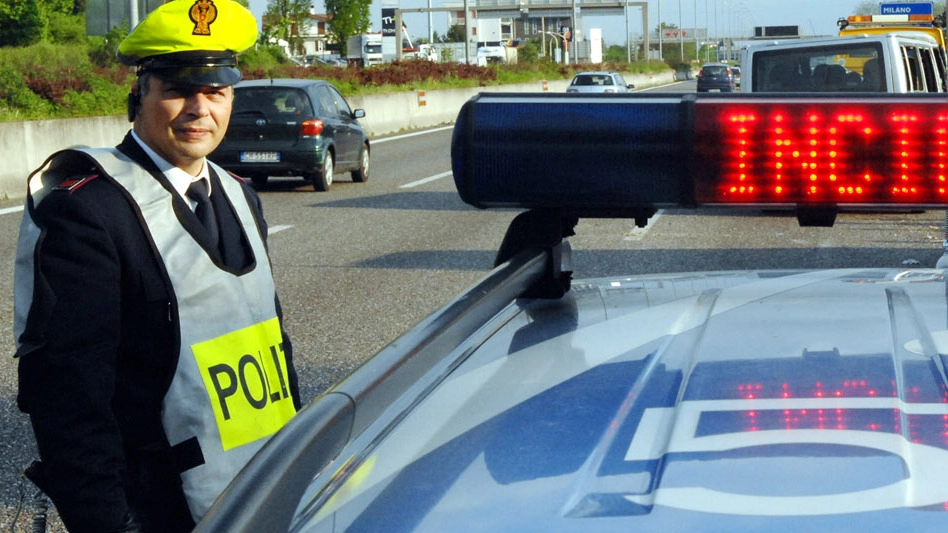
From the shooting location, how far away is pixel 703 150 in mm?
2219

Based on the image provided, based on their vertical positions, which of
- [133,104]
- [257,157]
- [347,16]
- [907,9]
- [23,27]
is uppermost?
[347,16]

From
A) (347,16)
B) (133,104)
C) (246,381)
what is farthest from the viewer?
(347,16)

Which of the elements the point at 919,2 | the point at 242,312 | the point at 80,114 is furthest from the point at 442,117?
the point at 242,312

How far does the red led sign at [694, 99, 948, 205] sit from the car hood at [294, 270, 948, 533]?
0.20m

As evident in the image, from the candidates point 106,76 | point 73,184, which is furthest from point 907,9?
point 73,184

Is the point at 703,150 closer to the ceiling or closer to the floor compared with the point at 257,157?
closer to the ceiling

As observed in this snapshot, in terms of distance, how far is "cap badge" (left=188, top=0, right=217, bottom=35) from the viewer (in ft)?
8.80

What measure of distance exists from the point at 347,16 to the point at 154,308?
7006cm

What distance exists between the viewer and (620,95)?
237cm

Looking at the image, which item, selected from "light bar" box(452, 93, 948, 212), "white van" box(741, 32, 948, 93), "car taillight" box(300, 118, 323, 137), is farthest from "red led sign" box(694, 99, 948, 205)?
"car taillight" box(300, 118, 323, 137)

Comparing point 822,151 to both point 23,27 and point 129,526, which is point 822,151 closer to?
point 129,526

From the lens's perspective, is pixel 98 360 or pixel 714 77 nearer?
pixel 98 360

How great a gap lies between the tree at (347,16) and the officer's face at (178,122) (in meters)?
69.4

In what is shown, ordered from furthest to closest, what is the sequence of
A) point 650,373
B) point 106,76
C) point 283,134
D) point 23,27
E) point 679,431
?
point 23,27, point 106,76, point 283,134, point 650,373, point 679,431
